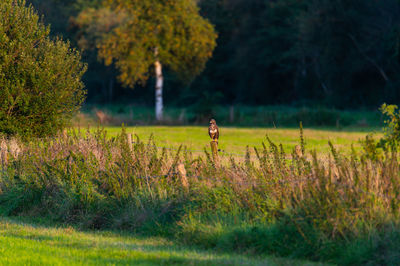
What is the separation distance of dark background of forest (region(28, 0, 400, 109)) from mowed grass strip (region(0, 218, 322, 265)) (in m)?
34.0

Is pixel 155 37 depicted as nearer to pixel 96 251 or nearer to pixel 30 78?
pixel 30 78

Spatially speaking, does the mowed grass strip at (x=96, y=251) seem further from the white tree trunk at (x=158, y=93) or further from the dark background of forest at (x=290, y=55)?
the white tree trunk at (x=158, y=93)

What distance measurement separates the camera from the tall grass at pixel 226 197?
8.20 metres

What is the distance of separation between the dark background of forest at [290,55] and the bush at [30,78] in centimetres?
2325

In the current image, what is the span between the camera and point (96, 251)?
8.50 m

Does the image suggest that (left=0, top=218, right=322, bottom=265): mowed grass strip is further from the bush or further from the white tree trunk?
the white tree trunk

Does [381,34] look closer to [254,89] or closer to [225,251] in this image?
[254,89]

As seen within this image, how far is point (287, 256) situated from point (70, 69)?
1340 centimetres

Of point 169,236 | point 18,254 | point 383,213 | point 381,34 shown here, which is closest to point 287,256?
point 383,213

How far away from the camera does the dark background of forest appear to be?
48.6 metres

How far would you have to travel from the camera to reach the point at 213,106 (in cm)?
4622

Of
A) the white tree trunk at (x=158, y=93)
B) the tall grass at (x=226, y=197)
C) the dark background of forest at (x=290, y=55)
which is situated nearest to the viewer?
the tall grass at (x=226, y=197)

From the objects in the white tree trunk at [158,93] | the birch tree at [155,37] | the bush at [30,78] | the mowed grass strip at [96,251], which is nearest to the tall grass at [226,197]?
the mowed grass strip at [96,251]

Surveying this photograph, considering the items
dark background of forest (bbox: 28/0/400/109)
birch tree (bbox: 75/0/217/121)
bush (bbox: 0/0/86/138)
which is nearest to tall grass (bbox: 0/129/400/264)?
bush (bbox: 0/0/86/138)
